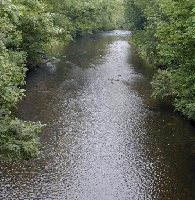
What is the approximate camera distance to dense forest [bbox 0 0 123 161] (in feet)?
38.0

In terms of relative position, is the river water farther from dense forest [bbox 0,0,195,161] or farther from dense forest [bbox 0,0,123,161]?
dense forest [bbox 0,0,123,161]

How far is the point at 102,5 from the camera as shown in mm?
86812

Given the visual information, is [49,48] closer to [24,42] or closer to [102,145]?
[24,42]

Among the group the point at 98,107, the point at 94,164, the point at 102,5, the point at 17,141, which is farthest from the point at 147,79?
the point at 102,5

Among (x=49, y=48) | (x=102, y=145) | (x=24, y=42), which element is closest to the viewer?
(x=102, y=145)

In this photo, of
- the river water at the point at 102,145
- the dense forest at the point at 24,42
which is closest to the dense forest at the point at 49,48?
the dense forest at the point at 24,42

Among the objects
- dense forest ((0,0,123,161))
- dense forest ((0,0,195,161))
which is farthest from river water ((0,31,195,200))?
dense forest ((0,0,123,161))

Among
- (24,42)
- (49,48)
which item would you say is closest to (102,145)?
(24,42)

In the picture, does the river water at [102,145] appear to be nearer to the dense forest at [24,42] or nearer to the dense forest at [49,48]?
the dense forest at [49,48]

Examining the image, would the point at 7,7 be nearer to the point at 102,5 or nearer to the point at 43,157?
the point at 43,157

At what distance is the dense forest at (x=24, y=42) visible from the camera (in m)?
11.6

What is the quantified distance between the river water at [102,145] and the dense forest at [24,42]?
114 inches

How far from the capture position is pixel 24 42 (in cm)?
3569

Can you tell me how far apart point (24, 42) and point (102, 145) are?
18089 millimetres
